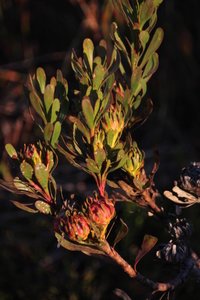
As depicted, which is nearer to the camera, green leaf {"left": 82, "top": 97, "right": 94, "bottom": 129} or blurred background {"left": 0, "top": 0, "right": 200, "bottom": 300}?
green leaf {"left": 82, "top": 97, "right": 94, "bottom": 129}

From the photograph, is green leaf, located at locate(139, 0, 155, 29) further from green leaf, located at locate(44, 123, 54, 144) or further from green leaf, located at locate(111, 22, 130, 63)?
green leaf, located at locate(44, 123, 54, 144)

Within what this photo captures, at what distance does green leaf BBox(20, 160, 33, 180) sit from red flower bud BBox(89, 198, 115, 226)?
76 mm

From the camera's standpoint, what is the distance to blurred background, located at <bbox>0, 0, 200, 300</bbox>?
1548 mm

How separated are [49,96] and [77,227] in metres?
0.15

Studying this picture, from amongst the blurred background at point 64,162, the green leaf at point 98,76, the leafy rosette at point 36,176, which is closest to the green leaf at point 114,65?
the green leaf at point 98,76

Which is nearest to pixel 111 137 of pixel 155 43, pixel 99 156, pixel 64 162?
pixel 99 156

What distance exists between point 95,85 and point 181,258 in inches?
8.6

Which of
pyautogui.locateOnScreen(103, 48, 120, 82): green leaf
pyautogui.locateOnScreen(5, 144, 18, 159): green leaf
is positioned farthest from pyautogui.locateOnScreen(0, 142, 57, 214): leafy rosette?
pyautogui.locateOnScreen(103, 48, 120, 82): green leaf

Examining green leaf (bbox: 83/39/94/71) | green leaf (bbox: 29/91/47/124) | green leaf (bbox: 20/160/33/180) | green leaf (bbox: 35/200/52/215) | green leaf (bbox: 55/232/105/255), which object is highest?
green leaf (bbox: 83/39/94/71)

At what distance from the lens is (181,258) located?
626 millimetres

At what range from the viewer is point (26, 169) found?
1.96 feet

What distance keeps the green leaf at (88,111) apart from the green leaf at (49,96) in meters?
0.05

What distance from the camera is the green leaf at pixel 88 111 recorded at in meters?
0.57

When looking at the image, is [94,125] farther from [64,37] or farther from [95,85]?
[64,37]
